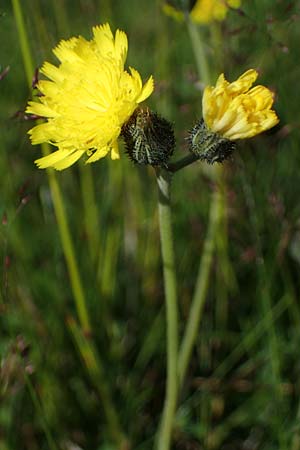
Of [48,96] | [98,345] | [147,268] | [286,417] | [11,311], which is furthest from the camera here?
[147,268]

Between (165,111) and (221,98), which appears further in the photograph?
(165,111)

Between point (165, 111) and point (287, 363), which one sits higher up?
point (165, 111)

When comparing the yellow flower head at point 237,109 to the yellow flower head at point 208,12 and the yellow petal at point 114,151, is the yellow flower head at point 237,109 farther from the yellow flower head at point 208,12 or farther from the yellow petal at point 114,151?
the yellow flower head at point 208,12

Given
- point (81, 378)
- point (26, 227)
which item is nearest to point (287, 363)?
point (81, 378)

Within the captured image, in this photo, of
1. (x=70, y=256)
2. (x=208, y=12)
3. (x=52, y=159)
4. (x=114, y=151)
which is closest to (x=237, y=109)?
(x=114, y=151)

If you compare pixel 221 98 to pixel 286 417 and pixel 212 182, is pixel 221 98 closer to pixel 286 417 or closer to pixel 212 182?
pixel 212 182

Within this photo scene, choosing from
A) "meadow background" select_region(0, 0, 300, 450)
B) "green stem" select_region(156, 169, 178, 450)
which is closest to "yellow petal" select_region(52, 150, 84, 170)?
"green stem" select_region(156, 169, 178, 450)

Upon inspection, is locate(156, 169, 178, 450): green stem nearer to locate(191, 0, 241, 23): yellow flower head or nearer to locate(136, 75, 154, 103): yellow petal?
locate(136, 75, 154, 103): yellow petal

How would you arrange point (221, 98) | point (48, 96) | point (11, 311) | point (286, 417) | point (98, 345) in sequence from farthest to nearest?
point (98, 345) < point (11, 311) < point (286, 417) < point (48, 96) < point (221, 98)
